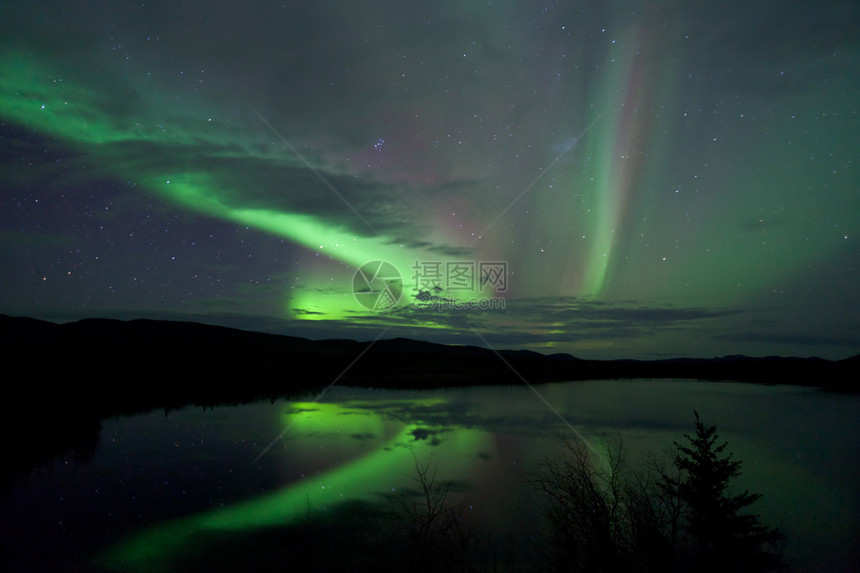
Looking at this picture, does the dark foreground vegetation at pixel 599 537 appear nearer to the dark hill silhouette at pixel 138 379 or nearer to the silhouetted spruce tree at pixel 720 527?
the silhouetted spruce tree at pixel 720 527

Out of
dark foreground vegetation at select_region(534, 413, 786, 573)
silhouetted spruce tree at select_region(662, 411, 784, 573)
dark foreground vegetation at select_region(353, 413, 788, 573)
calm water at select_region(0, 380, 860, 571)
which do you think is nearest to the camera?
dark foreground vegetation at select_region(534, 413, 786, 573)

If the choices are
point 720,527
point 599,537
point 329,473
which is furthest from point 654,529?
point 329,473

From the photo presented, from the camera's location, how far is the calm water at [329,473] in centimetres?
1090

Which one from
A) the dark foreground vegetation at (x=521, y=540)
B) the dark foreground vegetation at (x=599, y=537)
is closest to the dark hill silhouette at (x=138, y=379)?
the dark foreground vegetation at (x=521, y=540)

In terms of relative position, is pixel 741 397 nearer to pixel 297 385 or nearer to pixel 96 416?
pixel 297 385

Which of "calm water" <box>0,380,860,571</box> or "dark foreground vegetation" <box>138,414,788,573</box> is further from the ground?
"dark foreground vegetation" <box>138,414,788,573</box>

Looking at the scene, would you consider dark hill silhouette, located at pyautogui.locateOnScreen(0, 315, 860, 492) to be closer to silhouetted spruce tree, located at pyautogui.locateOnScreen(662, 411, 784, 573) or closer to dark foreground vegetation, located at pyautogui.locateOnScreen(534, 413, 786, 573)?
dark foreground vegetation, located at pyautogui.locateOnScreen(534, 413, 786, 573)

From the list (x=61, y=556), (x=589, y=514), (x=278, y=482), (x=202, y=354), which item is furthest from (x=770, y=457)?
(x=202, y=354)

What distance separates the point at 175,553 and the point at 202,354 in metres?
57.9

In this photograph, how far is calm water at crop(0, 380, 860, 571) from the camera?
35.8ft

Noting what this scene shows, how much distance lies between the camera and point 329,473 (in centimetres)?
1666

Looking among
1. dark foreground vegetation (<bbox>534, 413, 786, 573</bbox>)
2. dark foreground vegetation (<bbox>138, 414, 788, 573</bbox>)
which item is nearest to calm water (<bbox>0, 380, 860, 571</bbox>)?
dark foreground vegetation (<bbox>138, 414, 788, 573</bbox>)

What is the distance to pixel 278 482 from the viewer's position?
605 inches

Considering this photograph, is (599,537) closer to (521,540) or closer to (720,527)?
(521,540)
